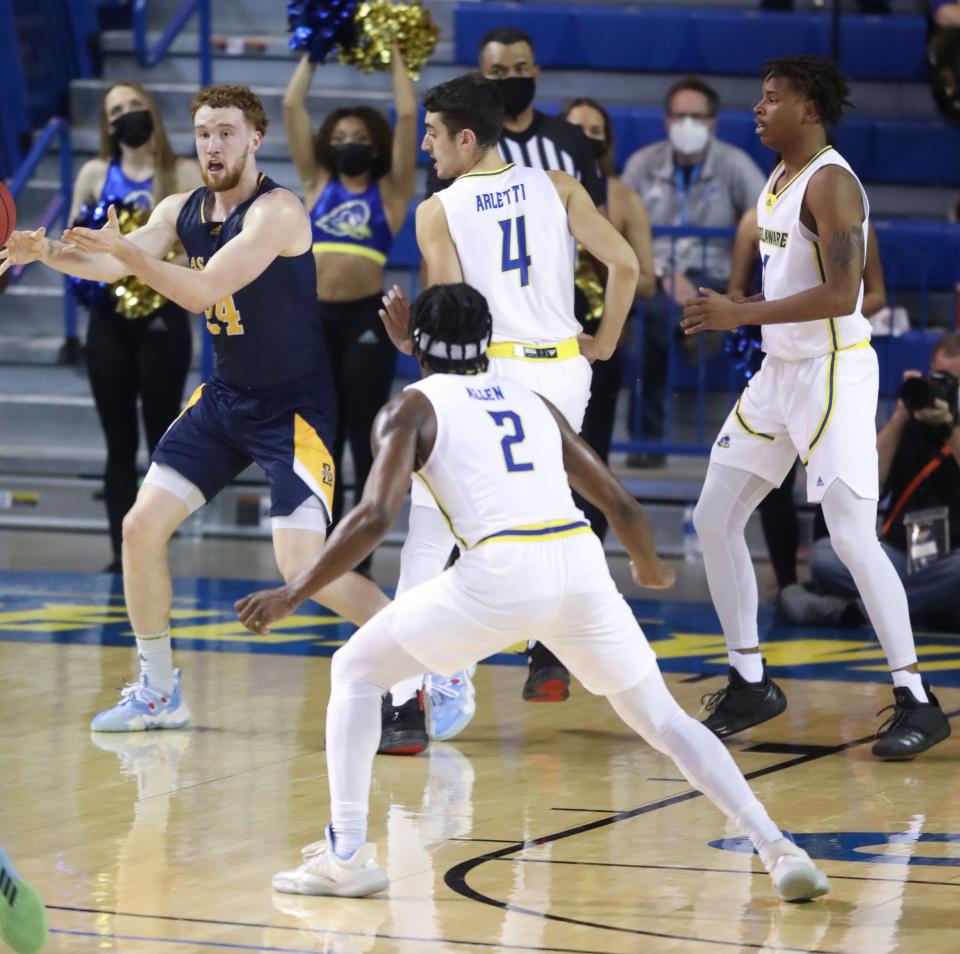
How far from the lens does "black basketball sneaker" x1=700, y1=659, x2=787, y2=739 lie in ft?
21.4

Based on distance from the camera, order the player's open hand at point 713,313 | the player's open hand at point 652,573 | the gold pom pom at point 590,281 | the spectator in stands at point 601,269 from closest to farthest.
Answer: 1. the player's open hand at point 652,573
2. the player's open hand at point 713,313
3. the spectator in stands at point 601,269
4. the gold pom pom at point 590,281

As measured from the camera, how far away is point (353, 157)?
9.40m

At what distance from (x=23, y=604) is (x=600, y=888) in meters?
5.09

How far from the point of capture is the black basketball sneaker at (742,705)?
21.4 feet

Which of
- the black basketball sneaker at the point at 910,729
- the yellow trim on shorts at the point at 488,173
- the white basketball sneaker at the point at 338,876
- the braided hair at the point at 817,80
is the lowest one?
the black basketball sneaker at the point at 910,729

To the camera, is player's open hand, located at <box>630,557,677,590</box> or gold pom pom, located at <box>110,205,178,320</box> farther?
gold pom pom, located at <box>110,205,178,320</box>

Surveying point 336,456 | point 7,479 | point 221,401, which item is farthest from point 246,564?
point 221,401

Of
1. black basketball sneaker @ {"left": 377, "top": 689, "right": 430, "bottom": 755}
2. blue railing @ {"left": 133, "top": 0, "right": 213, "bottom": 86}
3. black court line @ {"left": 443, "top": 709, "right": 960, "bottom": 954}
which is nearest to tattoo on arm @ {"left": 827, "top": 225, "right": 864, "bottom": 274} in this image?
black court line @ {"left": 443, "top": 709, "right": 960, "bottom": 954}

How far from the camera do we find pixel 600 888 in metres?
4.64

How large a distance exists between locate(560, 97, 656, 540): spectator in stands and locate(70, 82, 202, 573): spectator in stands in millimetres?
1914

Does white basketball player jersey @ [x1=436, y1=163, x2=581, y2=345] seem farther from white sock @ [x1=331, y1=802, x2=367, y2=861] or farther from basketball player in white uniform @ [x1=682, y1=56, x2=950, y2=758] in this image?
white sock @ [x1=331, y1=802, x2=367, y2=861]

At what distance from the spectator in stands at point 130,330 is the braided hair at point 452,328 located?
5185mm

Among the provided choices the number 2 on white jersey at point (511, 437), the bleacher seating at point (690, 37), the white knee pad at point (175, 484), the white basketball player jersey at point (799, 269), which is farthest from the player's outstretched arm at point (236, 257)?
the bleacher seating at point (690, 37)

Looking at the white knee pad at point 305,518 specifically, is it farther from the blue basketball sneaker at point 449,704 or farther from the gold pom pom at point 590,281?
the gold pom pom at point 590,281
